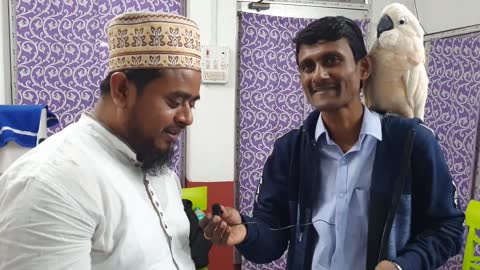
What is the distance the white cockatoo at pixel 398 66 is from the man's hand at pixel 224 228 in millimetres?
540

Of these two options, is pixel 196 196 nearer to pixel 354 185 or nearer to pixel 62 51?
pixel 354 185

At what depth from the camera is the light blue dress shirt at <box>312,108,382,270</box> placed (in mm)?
1145

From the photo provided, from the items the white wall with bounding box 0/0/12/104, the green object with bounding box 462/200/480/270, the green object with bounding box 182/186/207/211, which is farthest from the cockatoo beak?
the white wall with bounding box 0/0/12/104

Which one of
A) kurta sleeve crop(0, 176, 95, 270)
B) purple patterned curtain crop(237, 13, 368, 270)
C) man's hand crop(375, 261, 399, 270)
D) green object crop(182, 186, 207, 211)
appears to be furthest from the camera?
purple patterned curtain crop(237, 13, 368, 270)

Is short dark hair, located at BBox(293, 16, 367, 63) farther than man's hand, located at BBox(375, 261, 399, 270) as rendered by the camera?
Yes

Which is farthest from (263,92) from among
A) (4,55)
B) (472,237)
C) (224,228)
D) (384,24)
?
(224,228)

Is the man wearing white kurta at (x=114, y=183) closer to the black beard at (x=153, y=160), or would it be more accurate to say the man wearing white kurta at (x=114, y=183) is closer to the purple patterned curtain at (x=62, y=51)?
the black beard at (x=153, y=160)

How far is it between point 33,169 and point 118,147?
22 centimetres

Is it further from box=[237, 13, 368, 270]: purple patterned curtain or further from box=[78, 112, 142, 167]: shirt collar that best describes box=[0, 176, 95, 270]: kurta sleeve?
box=[237, 13, 368, 270]: purple patterned curtain

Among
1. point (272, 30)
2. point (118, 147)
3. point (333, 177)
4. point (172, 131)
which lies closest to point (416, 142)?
point (333, 177)

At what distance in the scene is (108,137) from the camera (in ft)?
Result: 3.00

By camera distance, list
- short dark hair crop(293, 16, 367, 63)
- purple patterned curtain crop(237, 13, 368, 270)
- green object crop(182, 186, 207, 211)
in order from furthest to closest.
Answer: purple patterned curtain crop(237, 13, 368, 270)
green object crop(182, 186, 207, 211)
short dark hair crop(293, 16, 367, 63)

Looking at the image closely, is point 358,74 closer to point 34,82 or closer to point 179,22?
point 179,22

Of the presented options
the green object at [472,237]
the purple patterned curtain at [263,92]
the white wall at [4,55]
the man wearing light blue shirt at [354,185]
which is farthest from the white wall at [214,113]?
the man wearing light blue shirt at [354,185]
